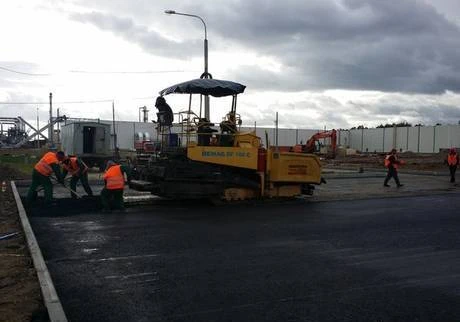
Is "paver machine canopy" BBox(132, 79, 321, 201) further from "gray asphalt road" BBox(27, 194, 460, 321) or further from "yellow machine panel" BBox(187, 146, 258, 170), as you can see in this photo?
"gray asphalt road" BBox(27, 194, 460, 321)

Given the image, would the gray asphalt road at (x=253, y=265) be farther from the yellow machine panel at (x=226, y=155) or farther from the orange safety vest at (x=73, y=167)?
the orange safety vest at (x=73, y=167)

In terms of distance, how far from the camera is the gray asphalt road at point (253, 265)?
5727 millimetres

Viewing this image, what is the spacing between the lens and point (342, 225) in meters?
11.5

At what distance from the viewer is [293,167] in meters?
15.7

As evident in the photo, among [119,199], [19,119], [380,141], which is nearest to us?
[119,199]

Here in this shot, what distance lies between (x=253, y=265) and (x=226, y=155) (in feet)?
23.7

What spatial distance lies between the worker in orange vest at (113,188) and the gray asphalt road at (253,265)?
0.45m

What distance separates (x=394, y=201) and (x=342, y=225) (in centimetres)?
540

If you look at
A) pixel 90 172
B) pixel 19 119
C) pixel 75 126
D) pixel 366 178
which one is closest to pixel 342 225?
pixel 366 178

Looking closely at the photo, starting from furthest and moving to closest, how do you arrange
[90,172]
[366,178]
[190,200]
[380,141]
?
[380,141] < [90,172] < [366,178] < [190,200]

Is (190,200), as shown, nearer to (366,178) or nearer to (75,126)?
(366,178)

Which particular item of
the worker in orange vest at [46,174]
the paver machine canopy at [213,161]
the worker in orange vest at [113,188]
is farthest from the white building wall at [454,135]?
the worker in orange vest at [46,174]

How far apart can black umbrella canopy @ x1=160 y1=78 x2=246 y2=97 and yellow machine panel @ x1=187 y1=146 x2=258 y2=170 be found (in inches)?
61.7

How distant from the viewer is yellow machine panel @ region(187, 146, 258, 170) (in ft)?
47.4
